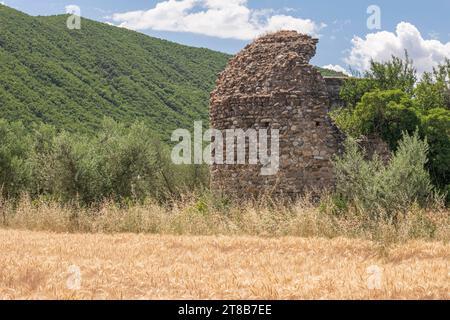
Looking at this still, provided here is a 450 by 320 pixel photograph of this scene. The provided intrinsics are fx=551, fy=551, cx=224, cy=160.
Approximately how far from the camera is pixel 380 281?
19.4 feet

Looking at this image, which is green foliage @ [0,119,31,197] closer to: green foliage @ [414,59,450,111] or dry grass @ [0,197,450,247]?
dry grass @ [0,197,450,247]

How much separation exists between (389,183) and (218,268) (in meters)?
4.45

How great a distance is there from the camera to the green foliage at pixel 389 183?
10.2 metres

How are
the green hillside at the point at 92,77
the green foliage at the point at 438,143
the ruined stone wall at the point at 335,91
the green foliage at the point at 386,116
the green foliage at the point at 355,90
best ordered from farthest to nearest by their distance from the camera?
the green hillside at the point at 92,77, the ruined stone wall at the point at 335,91, the green foliage at the point at 355,90, the green foliage at the point at 386,116, the green foliage at the point at 438,143

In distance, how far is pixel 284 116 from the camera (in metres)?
12.0

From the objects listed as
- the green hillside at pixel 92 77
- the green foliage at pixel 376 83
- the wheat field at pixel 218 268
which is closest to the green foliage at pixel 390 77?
the green foliage at pixel 376 83

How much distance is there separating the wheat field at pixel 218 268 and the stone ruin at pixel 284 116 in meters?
2.67

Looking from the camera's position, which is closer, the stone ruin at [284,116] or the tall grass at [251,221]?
the tall grass at [251,221]

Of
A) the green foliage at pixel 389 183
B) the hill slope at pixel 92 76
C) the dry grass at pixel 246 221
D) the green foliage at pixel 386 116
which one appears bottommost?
the dry grass at pixel 246 221

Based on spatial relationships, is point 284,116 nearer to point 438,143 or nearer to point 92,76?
point 438,143

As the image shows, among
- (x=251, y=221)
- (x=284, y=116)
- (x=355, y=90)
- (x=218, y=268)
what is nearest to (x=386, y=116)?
(x=284, y=116)

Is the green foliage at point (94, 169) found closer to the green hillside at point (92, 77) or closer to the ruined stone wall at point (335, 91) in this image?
the ruined stone wall at point (335, 91)
